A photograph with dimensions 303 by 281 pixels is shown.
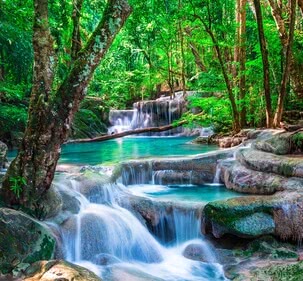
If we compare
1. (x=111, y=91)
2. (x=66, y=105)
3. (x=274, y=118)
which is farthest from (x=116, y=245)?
(x=111, y=91)

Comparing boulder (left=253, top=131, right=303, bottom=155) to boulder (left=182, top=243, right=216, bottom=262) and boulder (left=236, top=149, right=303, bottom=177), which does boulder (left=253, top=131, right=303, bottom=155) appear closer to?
boulder (left=236, top=149, right=303, bottom=177)

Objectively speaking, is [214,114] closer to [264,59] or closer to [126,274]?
[264,59]

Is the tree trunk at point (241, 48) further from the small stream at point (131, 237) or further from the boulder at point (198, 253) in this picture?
the boulder at point (198, 253)

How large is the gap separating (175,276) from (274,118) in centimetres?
704

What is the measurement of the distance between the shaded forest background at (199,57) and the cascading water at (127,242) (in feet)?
7.56

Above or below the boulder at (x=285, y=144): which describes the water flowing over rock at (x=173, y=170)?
below

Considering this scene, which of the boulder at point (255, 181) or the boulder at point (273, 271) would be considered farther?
the boulder at point (255, 181)

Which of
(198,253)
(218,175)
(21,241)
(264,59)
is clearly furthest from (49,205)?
(264,59)

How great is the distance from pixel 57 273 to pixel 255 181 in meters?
5.08

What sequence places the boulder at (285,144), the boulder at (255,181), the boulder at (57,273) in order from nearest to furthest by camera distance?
the boulder at (57,273), the boulder at (255,181), the boulder at (285,144)

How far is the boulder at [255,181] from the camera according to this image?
6.91 m

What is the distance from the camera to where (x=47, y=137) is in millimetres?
4859

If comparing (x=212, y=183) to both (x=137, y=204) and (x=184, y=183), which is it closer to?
(x=184, y=183)

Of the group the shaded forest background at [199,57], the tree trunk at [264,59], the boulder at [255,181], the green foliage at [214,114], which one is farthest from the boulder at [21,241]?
the green foliage at [214,114]
